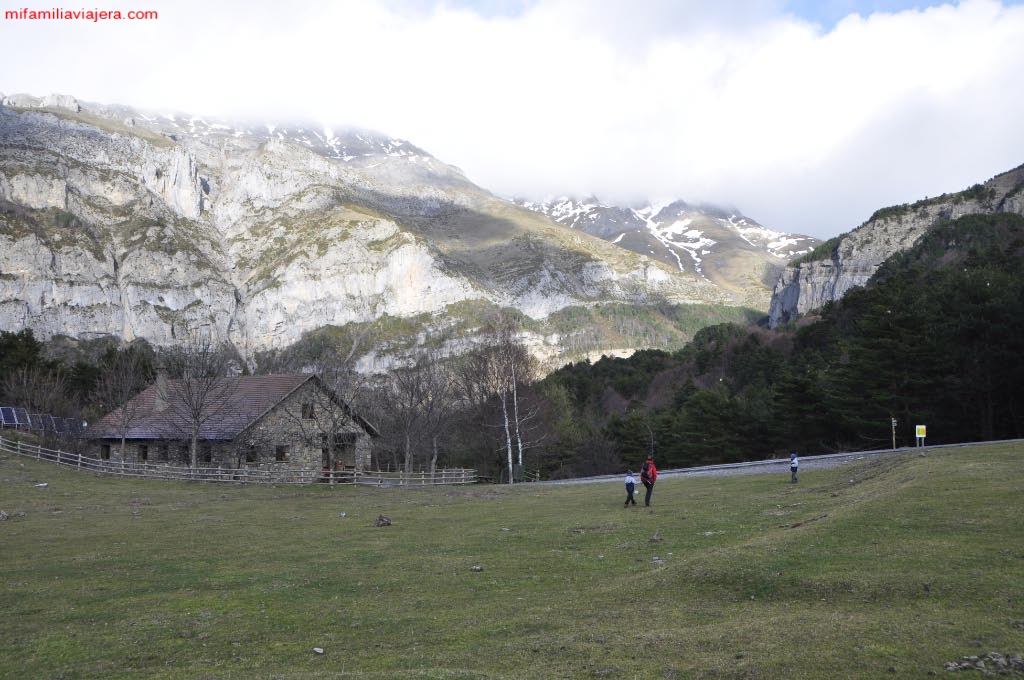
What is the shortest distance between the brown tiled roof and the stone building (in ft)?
0.24

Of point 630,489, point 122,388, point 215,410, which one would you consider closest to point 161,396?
point 215,410

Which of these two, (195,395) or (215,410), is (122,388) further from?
(195,395)

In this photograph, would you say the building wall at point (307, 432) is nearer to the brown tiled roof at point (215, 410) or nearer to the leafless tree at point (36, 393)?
the brown tiled roof at point (215, 410)

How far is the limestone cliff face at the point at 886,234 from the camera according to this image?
13812 cm

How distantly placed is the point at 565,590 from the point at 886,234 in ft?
559

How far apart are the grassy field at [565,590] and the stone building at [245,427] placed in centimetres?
2590

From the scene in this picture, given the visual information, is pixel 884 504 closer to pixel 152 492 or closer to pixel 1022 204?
pixel 152 492

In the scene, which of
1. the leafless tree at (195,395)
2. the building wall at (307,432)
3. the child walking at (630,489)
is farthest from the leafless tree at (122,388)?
the child walking at (630,489)

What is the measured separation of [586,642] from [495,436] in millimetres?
54614

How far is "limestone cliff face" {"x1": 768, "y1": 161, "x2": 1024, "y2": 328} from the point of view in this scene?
A: 138125 mm

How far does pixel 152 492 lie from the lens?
4050cm

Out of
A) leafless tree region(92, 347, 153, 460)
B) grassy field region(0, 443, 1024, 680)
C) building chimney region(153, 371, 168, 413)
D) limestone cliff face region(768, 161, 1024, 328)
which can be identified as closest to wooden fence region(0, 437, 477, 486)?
leafless tree region(92, 347, 153, 460)

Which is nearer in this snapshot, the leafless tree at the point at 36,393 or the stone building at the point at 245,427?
the stone building at the point at 245,427

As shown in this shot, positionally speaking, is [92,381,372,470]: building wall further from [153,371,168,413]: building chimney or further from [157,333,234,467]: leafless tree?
[153,371,168,413]: building chimney
